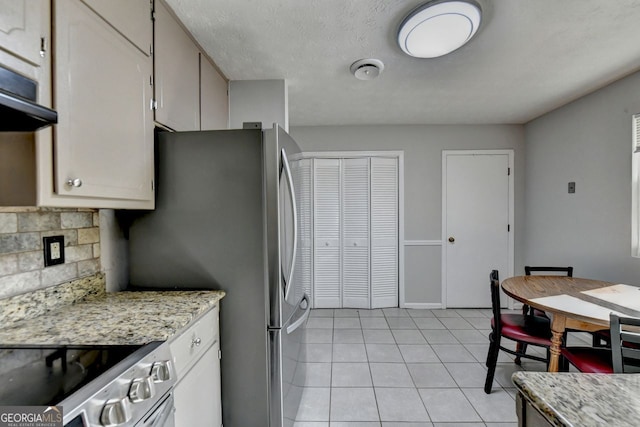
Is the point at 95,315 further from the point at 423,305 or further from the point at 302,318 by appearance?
the point at 423,305

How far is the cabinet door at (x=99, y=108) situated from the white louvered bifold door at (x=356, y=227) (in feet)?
8.78

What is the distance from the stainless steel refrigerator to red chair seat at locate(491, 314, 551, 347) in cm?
162

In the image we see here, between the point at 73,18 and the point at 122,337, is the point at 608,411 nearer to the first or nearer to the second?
the point at 122,337

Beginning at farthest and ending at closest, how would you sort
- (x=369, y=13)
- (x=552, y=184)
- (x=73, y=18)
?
(x=552, y=184) < (x=369, y=13) < (x=73, y=18)

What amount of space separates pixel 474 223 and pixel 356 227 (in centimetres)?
153

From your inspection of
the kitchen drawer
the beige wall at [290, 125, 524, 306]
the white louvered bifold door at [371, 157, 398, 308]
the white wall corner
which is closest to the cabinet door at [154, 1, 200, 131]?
the white wall corner

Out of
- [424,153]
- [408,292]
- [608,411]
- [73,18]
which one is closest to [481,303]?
[408,292]

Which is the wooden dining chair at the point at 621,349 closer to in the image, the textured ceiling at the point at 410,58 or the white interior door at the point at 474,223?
the textured ceiling at the point at 410,58

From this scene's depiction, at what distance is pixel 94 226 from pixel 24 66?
2.78 feet

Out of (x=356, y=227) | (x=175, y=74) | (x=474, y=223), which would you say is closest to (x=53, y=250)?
(x=175, y=74)

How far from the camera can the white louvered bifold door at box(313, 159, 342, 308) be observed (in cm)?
380

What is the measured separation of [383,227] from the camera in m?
3.81

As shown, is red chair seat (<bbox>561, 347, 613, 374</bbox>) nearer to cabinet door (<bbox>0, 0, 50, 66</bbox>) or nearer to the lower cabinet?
the lower cabinet

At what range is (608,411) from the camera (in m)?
0.65
